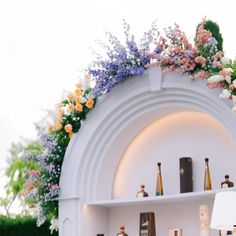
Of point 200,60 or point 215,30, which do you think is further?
point 215,30

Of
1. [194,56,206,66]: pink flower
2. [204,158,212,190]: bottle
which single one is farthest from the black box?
[194,56,206,66]: pink flower

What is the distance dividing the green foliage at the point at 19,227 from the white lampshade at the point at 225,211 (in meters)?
4.24

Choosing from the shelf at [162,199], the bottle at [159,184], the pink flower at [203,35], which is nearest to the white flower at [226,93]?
the pink flower at [203,35]

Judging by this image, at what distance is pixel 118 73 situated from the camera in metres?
5.88

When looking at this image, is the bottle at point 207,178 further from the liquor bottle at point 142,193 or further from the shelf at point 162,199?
the liquor bottle at point 142,193

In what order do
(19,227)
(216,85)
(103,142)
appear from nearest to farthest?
(216,85)
(103,142)
(19,227)

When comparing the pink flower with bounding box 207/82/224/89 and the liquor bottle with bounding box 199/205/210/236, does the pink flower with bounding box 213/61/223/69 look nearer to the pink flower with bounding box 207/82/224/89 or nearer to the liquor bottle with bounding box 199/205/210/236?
the pink flower with bounding box 207/82/224/89

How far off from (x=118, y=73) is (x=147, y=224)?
1.42 meters

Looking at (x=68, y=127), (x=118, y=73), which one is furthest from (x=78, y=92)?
(x=118, y=73)

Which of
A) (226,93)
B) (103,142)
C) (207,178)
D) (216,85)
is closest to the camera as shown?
(226,93)

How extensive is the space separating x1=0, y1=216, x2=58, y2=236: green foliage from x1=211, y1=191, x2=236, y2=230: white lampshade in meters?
4.24

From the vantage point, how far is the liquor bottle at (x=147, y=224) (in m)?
5.92

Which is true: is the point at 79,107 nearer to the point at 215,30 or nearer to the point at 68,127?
the point at 68,127

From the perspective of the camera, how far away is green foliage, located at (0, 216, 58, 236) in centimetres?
804
